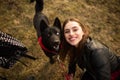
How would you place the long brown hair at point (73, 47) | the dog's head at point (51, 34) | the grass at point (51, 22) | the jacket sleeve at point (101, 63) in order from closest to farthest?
the jacket sleeve at point (101, 63)
the long brown hair at point (73, 47)
the dog's head at point (51, 34)
the grass at point (51, 22)

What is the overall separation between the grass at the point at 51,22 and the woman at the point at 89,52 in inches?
51.3

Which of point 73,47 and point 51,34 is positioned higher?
point 51,34

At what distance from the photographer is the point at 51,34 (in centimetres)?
400

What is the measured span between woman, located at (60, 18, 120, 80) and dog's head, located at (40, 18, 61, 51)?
64cm

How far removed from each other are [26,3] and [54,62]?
7.55ft

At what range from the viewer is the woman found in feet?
9.02

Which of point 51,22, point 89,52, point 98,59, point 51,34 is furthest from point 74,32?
point 51,22

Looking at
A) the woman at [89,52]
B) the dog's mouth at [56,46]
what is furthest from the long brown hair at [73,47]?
the dog's mouth at [56,46]

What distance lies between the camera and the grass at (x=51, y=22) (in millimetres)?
4414

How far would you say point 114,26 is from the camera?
550 cm

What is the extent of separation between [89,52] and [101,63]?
21cm

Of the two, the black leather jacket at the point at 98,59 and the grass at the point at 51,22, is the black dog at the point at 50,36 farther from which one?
the black leather jacket at the point at 98,59

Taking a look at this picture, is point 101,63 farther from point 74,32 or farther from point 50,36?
point 50,36

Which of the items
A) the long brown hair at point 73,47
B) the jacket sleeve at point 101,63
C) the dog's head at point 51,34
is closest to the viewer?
the jacket sleeve at point 101,63
